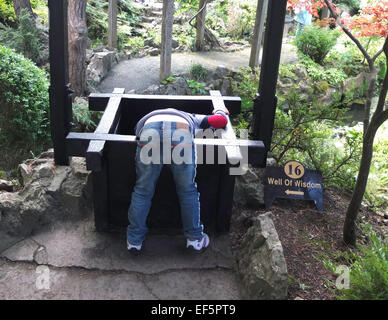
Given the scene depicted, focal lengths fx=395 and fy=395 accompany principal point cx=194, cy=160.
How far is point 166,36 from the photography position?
7.70m

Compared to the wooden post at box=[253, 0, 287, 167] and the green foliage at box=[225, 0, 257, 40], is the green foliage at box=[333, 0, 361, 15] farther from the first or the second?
the wooden post at box=[253, 0, 287, 167]

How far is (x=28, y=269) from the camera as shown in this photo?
Answer: 313 centimetres

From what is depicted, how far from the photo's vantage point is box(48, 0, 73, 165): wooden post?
335 cm

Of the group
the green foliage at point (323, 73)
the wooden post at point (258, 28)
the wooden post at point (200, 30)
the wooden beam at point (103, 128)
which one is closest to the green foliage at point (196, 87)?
the wooden post at point (258, 28)

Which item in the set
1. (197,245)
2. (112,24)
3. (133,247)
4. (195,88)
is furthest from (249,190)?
(112,24)

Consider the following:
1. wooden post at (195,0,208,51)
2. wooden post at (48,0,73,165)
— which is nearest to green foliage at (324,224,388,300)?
wooden post at (48,0,73,165)

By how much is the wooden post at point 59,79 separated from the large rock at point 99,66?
A: 475 centimetres

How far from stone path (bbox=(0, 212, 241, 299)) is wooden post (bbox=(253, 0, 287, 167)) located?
1.12 m

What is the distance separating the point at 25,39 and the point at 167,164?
20.6 ft

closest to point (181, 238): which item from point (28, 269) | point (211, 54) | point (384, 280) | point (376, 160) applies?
point (28, 269)

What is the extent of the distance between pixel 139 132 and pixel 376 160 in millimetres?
4406

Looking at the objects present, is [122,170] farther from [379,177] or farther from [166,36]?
[166,36]

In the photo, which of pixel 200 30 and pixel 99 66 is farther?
pixel 200 30
